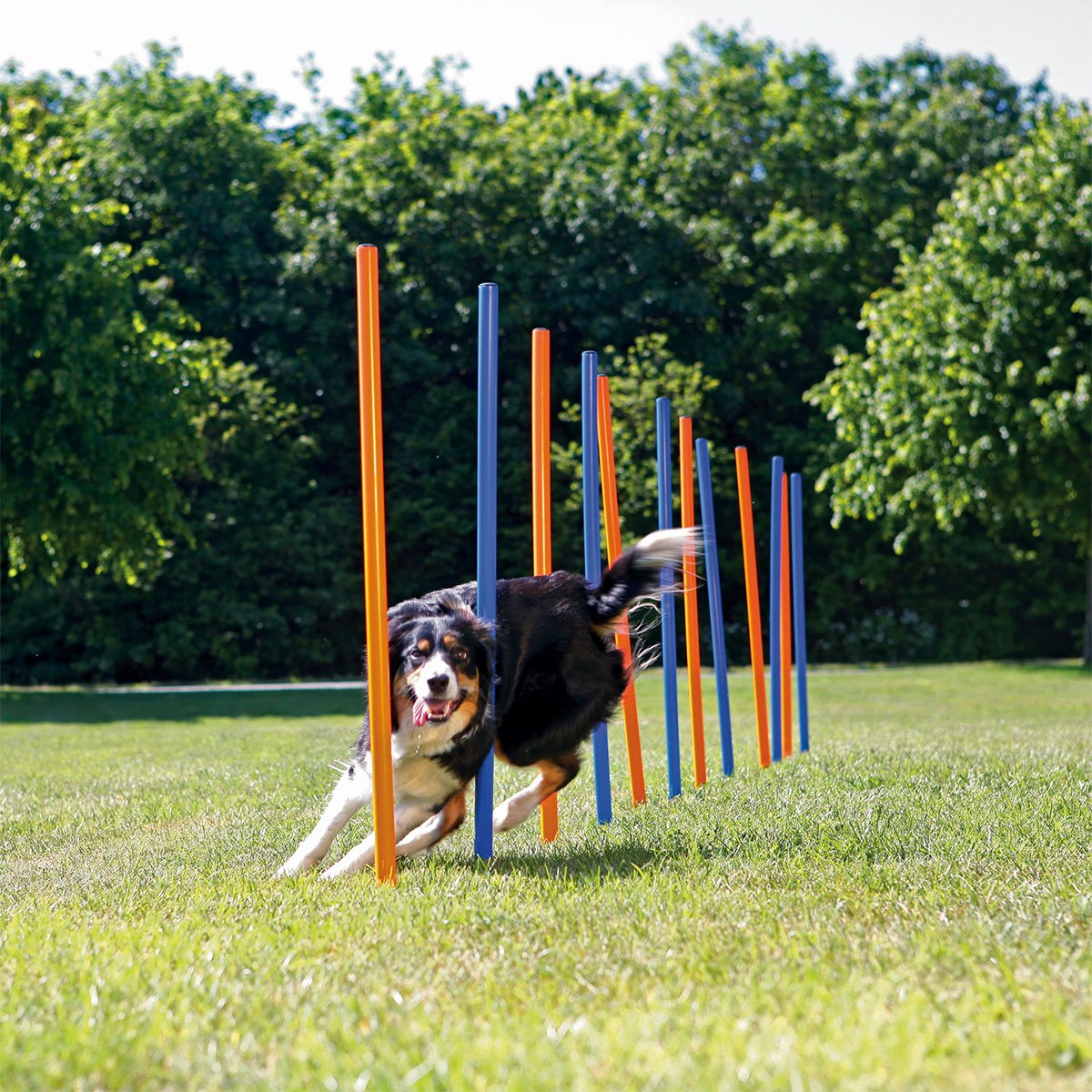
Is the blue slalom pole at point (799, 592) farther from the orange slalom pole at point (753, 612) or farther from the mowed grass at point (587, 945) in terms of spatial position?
the mowed grass at point (587, 945)

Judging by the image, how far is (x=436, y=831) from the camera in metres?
4.92

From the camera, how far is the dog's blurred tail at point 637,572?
5164 mm

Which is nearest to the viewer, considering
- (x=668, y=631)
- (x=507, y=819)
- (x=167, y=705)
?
(x=507, y=819)

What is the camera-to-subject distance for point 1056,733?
32.3 feet

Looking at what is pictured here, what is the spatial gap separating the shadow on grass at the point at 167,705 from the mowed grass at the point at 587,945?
697 centimetres

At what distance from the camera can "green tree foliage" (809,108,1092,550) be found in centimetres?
1648

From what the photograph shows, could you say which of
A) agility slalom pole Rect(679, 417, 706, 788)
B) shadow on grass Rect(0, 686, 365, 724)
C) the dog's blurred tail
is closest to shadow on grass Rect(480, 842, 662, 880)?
the dog's blurred tail

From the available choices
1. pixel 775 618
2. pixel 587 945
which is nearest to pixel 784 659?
pixel 775 618

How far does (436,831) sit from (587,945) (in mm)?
1618

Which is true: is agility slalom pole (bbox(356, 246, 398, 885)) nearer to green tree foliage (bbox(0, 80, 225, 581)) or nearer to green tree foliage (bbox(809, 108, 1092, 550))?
green tree foliage (bbox(0, 80, 225, 581))

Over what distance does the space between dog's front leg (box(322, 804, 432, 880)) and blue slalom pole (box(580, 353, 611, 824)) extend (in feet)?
3.66

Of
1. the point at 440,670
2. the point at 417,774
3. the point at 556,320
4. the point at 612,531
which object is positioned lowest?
the point at 417,774

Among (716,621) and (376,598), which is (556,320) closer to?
(716,621)

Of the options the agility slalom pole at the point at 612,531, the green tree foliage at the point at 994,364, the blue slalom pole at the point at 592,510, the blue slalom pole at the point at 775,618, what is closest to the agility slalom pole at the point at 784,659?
the blue slalom pole at the point at 775,618
